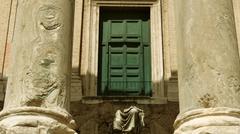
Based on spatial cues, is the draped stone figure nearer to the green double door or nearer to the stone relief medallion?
the green double door

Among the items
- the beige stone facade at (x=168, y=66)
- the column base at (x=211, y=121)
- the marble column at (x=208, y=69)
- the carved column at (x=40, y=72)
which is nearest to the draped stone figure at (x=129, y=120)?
the beige stone facade at (x=168, y=66)

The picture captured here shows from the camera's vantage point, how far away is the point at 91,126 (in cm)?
1268

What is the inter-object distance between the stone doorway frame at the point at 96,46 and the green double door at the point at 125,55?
0.70ft

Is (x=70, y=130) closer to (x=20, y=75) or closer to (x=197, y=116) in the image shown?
(x=20, y=75)

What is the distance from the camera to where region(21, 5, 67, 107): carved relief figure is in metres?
8.19

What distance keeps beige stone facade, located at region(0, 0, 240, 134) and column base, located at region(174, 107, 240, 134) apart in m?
0.01

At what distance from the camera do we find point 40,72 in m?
8.39

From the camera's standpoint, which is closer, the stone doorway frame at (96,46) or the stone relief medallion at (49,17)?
the stone relief medallion at (49,17)

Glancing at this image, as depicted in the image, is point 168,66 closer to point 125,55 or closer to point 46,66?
point 125,55

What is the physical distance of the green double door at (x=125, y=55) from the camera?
13680 millimetres

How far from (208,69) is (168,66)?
5362 millimetres

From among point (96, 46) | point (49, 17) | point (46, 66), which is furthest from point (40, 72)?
point (96, 46)

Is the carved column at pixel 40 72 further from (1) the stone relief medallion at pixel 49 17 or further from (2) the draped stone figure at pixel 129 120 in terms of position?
(2) the draped stone figure at pixel 129 120

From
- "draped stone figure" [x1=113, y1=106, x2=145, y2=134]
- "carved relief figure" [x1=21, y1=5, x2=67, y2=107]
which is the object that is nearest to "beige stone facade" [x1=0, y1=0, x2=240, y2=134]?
"carved relief figure" [x1=21, y1=5, x2=67, y2=107]
